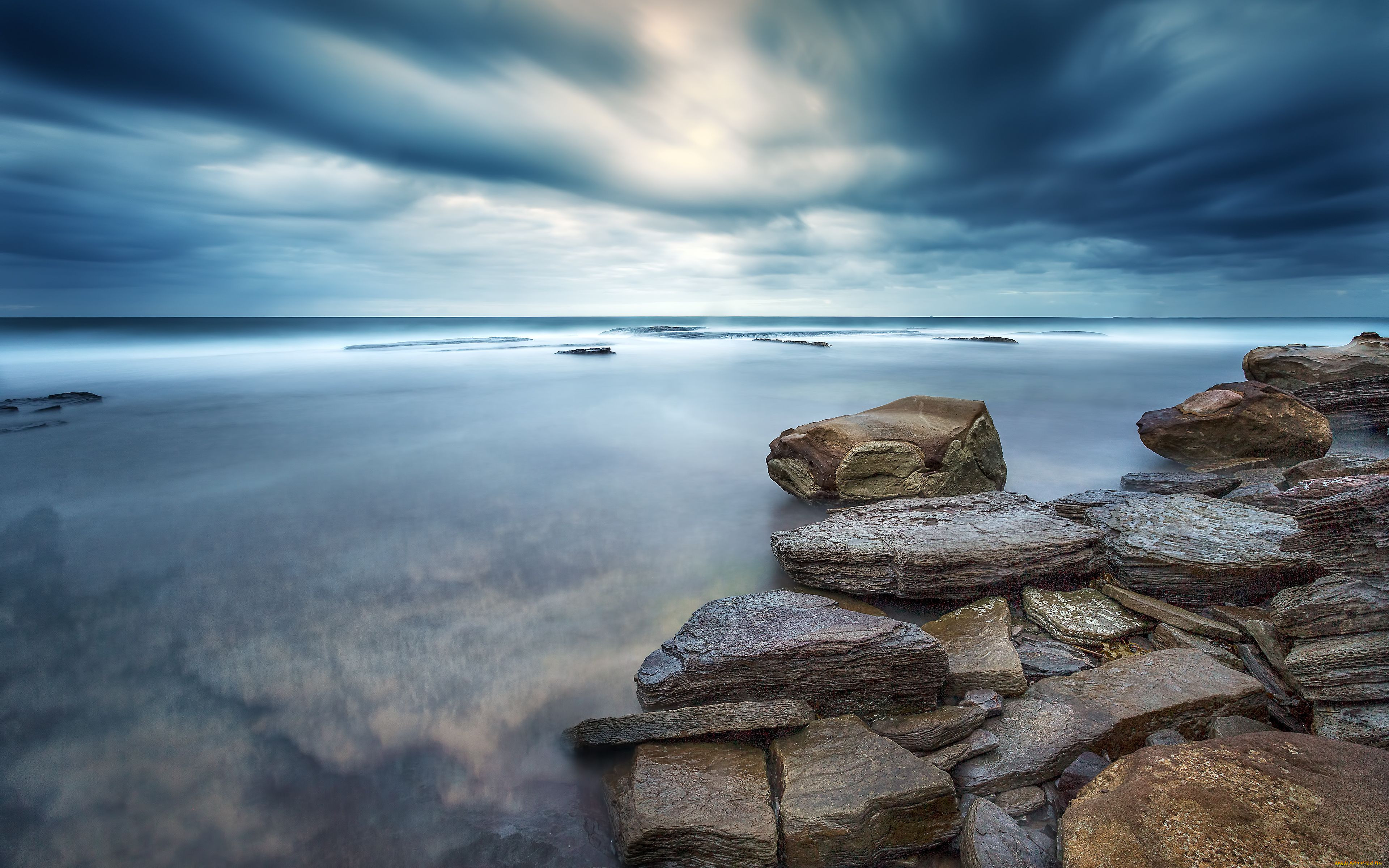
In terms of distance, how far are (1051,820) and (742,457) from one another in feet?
24.0

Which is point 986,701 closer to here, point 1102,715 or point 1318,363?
point 1102,715

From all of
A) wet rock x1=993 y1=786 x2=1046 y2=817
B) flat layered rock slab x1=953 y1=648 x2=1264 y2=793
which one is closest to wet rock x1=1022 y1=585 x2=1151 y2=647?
flat layered rock slab x1=953 y1=648 x2=1264 y2=793

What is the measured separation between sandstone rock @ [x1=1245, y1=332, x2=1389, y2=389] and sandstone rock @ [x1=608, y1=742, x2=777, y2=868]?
42.6ft

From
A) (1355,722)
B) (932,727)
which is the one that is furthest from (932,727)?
(1355,722)

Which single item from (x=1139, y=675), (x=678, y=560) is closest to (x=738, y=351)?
(x=678, y=560)

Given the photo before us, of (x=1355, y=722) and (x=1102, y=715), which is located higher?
(x=1355, y=722)

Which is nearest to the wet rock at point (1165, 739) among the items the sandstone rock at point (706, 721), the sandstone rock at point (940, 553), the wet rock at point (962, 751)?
the wet rock at point (962, 751)

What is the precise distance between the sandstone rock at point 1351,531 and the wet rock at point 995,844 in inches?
125

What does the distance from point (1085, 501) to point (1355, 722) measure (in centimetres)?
319

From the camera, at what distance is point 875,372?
24.3 m

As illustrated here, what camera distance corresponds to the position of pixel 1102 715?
2.96 meters

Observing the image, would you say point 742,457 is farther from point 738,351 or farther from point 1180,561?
point 738,351

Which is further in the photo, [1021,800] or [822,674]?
[822,674]

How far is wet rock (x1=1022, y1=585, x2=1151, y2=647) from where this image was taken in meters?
3.83
